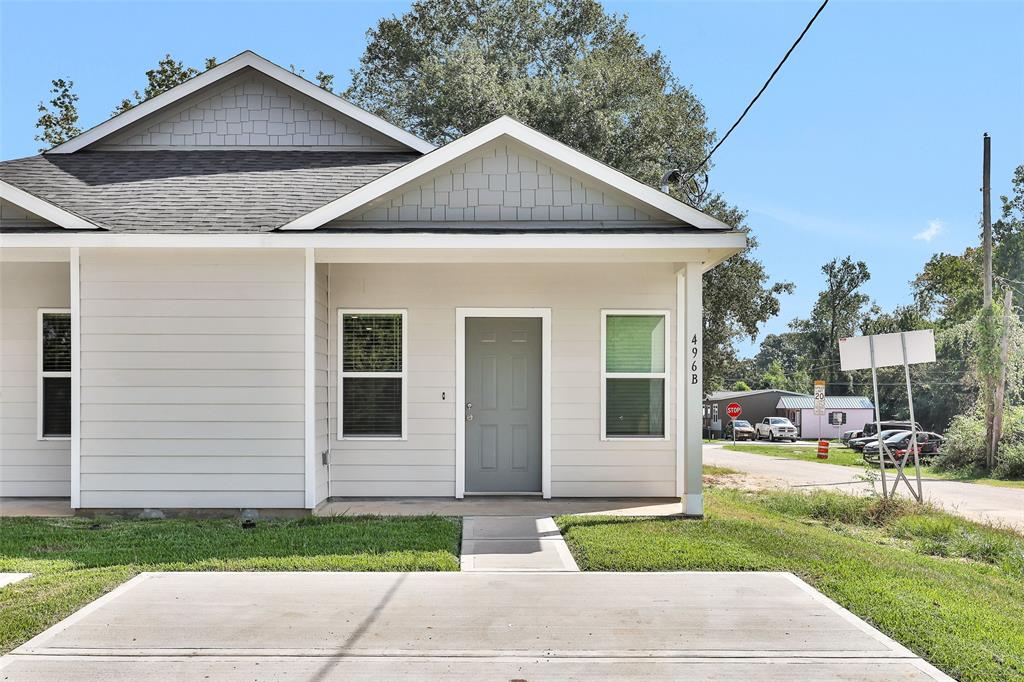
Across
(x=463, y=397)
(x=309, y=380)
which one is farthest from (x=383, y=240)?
(x=463, y=397)

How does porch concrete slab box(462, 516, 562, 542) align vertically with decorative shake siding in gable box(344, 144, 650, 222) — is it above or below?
below

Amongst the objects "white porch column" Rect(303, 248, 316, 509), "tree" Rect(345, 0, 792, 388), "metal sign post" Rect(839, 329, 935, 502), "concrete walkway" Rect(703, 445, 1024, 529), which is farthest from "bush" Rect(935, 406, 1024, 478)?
"white porch column" Rect(303, 248, 316, 509)

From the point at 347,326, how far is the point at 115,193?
9.62ft

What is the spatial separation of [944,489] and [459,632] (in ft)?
51.7

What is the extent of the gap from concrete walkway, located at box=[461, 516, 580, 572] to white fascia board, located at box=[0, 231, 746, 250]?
2594 mm

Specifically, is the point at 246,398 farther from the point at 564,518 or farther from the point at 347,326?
the point at 564,518

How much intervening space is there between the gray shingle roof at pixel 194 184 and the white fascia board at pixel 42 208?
0.59 feet

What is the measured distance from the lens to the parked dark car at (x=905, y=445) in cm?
2642

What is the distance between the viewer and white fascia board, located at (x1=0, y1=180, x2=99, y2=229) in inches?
327

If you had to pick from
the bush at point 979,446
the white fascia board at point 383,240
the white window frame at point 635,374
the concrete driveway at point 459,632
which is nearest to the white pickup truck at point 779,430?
the bush at point 979,446

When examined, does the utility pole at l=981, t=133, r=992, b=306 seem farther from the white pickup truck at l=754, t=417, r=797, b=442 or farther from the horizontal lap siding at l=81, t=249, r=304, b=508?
the white pickup truck at l=754, t=417, r=797, b=442

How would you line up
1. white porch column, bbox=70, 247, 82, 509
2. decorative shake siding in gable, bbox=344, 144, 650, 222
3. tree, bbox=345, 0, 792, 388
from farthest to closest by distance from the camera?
1. tree, bbox=345, 0, 792, 388
2. decorative shake siding in gable, bbox=344, 144, 650, 222
3. white porch column, bbox=70, 247, 82, 509

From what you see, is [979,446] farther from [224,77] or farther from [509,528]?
[224,77]

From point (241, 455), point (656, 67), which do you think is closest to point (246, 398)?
point (241, 455)
